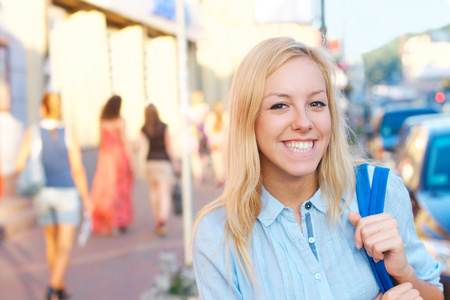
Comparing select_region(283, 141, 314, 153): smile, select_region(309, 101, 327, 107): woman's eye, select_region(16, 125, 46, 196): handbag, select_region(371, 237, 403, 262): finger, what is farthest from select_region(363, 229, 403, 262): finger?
select_region(16, 125, 46, 196): handbag

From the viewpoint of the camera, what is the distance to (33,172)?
467 centimetres

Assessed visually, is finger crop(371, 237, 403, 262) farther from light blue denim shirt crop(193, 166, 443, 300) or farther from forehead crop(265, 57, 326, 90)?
forehead crop(265, 57, 326, 90)

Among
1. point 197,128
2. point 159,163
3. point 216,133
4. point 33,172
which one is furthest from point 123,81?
point 197,128

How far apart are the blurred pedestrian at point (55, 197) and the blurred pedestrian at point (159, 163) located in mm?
2235

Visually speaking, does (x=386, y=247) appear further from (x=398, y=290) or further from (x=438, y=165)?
(x=438, y=165)

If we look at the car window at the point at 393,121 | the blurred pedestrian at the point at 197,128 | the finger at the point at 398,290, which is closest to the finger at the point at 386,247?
the finger at the point at 398,290

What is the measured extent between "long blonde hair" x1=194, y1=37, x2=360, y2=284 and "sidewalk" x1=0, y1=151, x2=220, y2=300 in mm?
3595

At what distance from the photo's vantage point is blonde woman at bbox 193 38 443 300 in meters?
1.57

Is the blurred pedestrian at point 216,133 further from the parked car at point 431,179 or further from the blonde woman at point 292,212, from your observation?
the blonde woman at point 292,212

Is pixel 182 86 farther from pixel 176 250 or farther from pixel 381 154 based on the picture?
pixel 381 154

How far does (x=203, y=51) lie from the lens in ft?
60.6

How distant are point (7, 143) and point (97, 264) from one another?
2597 millimetres

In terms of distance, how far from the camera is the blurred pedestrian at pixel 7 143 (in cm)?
754

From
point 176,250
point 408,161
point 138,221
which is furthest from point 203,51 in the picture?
point 408,161
